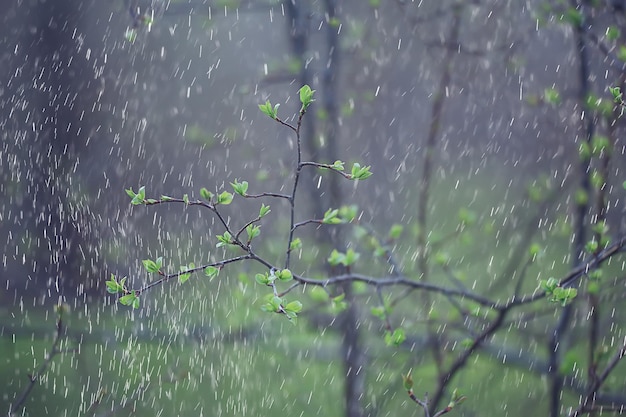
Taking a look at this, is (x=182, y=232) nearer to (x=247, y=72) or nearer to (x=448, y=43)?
(x=247, y=72)

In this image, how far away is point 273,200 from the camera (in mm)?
4141

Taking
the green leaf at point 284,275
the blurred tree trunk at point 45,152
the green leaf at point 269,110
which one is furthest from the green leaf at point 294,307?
the blurred tree trunk at point 45,152

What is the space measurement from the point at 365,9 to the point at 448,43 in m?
1.39

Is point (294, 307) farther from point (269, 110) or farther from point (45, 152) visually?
point (45, 152)

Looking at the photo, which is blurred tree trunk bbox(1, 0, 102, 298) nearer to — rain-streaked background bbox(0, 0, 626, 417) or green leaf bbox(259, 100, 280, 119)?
rain-streaked background bbox(0, 0, 626, 417)

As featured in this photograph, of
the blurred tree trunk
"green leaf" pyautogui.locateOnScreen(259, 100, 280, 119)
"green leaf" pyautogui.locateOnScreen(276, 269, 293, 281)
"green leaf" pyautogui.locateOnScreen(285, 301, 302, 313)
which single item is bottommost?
"green leaf" pyautogui.locateOnScreen(285, 301, 302, 313)

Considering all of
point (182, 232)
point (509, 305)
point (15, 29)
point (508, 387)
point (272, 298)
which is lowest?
point (272, 298)

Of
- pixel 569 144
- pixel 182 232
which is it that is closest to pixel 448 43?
pixel 569 144

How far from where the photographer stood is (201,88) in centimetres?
475

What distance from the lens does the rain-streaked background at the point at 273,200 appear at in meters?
2.72

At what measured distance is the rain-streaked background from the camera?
8.92ft

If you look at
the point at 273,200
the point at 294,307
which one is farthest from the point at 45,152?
the point at 294,307

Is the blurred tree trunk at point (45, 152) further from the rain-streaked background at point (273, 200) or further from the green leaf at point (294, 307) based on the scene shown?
the green leaf at point (294, 307)

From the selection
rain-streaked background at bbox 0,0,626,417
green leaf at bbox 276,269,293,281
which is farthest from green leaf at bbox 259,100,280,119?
rain-streaked background at bbox 0,0,626,417
